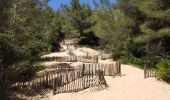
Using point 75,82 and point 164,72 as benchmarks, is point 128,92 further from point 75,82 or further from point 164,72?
point 164,72

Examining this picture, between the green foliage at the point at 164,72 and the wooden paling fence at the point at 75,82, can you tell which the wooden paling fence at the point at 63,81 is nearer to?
the wooden paling fence at the point at 75,82

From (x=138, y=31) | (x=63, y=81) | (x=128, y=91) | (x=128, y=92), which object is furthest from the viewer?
(x=138, y=31)

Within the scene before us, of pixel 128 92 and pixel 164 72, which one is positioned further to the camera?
pixel 164 72

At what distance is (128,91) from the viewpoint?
22.0 metres

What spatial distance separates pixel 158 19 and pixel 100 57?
462 inches

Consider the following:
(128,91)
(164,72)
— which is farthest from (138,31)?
(128,91)

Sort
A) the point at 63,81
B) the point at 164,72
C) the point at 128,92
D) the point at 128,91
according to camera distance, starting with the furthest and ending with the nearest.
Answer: the point at 164,72 → the point at 63,81 → the point at 128,91 → the point at 128,92

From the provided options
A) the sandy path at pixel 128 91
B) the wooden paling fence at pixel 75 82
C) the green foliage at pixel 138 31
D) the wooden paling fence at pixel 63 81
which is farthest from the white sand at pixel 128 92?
the green foliage at pixel 138 31

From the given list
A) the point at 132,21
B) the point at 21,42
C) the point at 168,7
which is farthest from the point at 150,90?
the point at 132,21

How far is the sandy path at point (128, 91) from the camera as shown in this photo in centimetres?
2077

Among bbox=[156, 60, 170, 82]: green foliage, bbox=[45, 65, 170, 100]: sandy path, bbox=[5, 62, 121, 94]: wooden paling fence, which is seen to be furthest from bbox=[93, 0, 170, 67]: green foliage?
bbox=[5, 62, 121, 94]: wooden paling fence

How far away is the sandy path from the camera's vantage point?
20766mm

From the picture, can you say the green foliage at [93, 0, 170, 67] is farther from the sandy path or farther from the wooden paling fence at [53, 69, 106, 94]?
the wooden paling fence at [53, 69, 106, 94]

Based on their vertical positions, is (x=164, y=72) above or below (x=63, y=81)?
above
